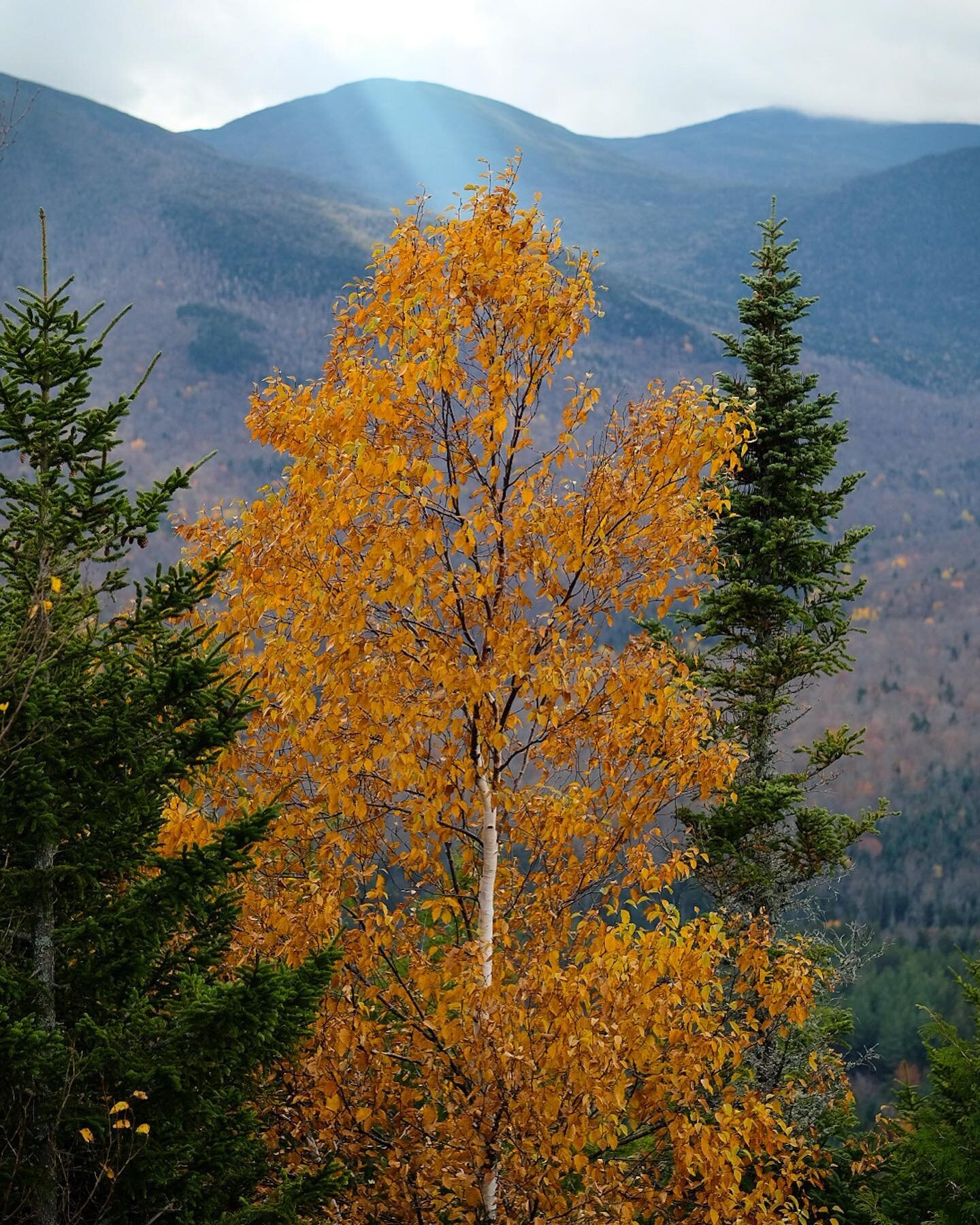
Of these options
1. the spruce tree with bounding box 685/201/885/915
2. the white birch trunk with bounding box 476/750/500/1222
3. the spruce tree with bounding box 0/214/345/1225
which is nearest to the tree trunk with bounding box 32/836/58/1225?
the spruce tree with bounding box 0/214/345/1225

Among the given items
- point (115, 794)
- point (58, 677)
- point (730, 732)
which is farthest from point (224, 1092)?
point (730, 732)

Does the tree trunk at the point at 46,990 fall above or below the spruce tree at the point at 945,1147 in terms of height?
above

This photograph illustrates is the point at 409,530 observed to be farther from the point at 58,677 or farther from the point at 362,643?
the point at 58,677

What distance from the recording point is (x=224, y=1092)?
5922 millimetres

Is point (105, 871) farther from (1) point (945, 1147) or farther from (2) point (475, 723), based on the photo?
(1) point (945, 1147)

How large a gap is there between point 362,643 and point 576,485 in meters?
1.91

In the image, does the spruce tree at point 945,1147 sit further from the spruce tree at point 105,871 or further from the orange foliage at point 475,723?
the spruce tree at point 105,871

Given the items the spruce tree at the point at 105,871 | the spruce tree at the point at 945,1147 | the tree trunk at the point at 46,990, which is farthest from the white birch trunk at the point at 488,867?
the spruce tree at the point at 945,1147

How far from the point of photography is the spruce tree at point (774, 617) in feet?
42.7

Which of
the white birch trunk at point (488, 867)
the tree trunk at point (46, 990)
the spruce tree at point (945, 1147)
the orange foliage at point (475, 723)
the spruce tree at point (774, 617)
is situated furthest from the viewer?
the spruce tree at point (774, 617)

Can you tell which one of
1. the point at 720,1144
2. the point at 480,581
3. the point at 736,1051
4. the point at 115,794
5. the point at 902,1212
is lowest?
the point at 902,1212

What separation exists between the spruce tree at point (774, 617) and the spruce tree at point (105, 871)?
25.2 feet

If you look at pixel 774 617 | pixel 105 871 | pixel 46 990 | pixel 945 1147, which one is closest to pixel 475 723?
pixel 105 871

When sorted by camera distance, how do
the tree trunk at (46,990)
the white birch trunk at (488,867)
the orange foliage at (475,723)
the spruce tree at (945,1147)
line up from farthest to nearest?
the spruce tree at (945,1147) → the white birch trunk at (488,867) → the orange foliage at (475,723) → the tree trunk at (46,990)
